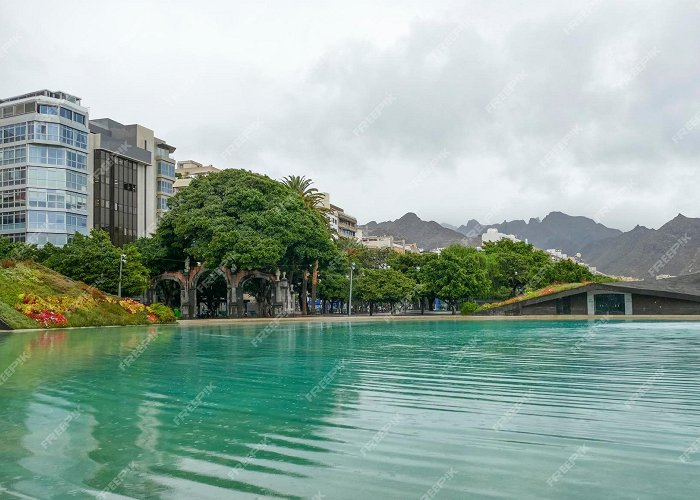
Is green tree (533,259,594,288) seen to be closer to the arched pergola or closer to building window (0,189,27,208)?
the arched pergola

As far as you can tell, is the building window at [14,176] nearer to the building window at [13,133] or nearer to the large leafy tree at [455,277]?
the building window at [13,133]

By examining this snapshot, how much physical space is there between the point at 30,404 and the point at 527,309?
6179 cm

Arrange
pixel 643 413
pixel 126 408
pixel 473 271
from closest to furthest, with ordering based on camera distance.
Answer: pixel 643 413 → pixel 126 408 → pixel 473 271

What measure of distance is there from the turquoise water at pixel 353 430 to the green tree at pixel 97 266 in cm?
3686

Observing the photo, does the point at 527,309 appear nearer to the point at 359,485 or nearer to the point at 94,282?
the point at 94,282

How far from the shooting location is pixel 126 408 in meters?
11.5

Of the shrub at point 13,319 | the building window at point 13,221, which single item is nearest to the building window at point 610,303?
the shrub at point 13,319

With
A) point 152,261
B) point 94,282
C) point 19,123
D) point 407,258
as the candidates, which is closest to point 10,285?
point 94,282

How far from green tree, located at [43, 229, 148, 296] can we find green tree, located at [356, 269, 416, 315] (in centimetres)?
2754

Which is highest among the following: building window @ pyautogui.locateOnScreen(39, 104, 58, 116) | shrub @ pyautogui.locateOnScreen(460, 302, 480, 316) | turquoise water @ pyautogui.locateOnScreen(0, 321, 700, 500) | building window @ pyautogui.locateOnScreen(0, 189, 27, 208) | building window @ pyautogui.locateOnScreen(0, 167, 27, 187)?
building window @ pyautogui.locateOnScreen(39, 104, 58, 116)

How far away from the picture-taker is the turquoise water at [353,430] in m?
6.84

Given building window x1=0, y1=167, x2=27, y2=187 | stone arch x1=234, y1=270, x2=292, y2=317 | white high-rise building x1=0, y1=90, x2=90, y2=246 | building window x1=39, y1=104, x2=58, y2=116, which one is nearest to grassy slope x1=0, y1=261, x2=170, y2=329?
stone arch x1=234, y1=270, x2=292, y2=317

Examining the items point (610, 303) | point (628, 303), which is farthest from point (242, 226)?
point (628, 303)

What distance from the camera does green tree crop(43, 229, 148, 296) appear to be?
177ft
